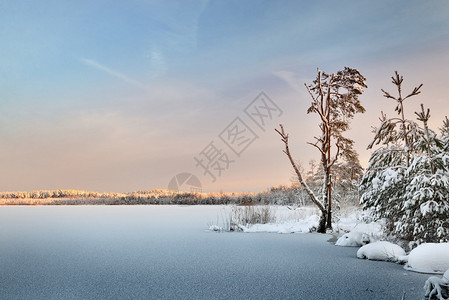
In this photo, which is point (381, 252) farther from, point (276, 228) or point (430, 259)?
point (276, 228)

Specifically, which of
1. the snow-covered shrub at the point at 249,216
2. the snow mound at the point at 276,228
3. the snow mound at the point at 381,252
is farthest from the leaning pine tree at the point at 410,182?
the snow-covered shrub at the point at 249,216

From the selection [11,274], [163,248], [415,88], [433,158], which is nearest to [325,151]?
[415,88]

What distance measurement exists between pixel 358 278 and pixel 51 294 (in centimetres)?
398

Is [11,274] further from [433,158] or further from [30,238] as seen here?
[433,158]

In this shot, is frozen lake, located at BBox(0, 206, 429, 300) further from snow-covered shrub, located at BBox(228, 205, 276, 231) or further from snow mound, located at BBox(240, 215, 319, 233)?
snow-covered shrub, located at BBox(228, 205, 276, 231)

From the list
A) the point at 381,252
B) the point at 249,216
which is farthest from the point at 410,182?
the point at 249,216

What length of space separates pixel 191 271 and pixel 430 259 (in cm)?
364

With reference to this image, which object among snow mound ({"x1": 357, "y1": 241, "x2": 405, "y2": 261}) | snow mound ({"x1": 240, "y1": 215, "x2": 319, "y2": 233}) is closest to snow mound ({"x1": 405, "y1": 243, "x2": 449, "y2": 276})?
snow mound ({"x1": 357, "y1": 241, "x2": 405, "y2": 261})

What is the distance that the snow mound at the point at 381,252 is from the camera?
258 inches

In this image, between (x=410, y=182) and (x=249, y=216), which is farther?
(x=249, y=216)

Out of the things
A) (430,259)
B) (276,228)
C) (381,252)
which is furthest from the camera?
(276,228)

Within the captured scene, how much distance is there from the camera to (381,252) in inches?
261

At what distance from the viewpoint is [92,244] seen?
8.35 metres

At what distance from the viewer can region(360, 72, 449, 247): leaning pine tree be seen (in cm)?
664
